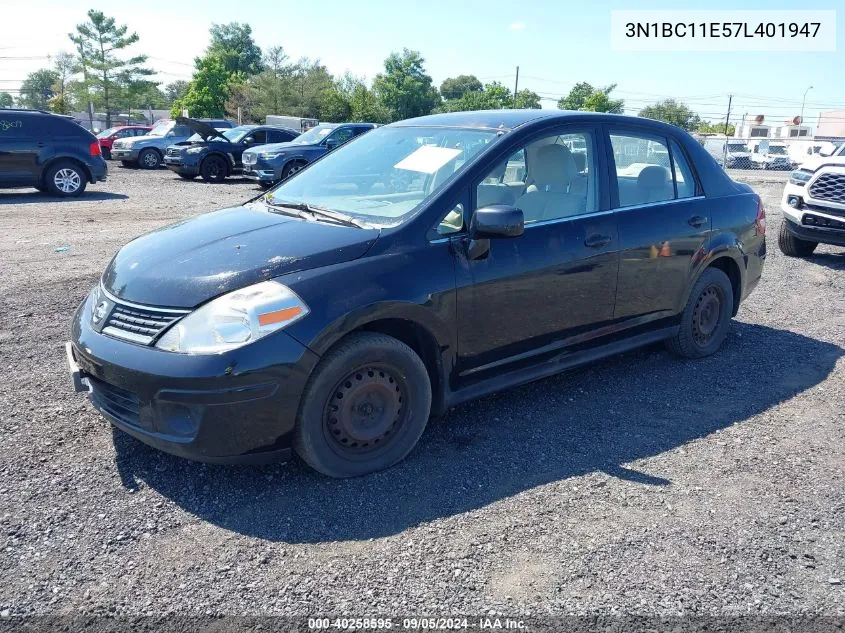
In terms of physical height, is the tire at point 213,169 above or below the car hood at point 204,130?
below

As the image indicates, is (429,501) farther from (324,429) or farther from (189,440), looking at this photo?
(189,440)

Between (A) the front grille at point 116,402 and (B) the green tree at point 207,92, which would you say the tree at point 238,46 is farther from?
(A) the front grille at point 116,402

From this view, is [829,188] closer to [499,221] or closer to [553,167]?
[553,167]

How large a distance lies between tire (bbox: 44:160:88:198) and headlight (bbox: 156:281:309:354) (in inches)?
523

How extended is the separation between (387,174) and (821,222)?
24.2 feet

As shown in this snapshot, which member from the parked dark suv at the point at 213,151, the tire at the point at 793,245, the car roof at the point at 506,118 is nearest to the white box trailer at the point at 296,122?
the parked dark suv at the point at 213,151

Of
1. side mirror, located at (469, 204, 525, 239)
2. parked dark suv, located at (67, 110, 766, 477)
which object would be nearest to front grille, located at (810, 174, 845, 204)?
parked dark suv, located at (67, 110, 766, 477)

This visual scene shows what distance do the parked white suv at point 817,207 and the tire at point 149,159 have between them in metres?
20.5

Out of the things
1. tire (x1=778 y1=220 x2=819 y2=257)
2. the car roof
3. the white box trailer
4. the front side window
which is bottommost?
tire (x1=778 y1=220 x2=819 y2=257)

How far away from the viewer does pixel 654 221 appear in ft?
15.3

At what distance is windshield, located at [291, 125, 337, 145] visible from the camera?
17781mm

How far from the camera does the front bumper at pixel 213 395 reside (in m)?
2.95

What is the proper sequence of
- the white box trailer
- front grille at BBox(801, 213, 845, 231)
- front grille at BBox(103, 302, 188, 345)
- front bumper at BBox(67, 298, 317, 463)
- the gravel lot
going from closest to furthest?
the gravel lot, front bumper at BBox(67, 298, 317, 463), front grille at BBox(103, 302, 188, 345), front grille at BBox(801, 213, 845, 231), the white box trailer

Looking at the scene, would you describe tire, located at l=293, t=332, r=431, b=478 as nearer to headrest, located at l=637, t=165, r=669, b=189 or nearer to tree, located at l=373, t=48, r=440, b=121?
headrest, located at l=637, t=165, r=669, b=189
